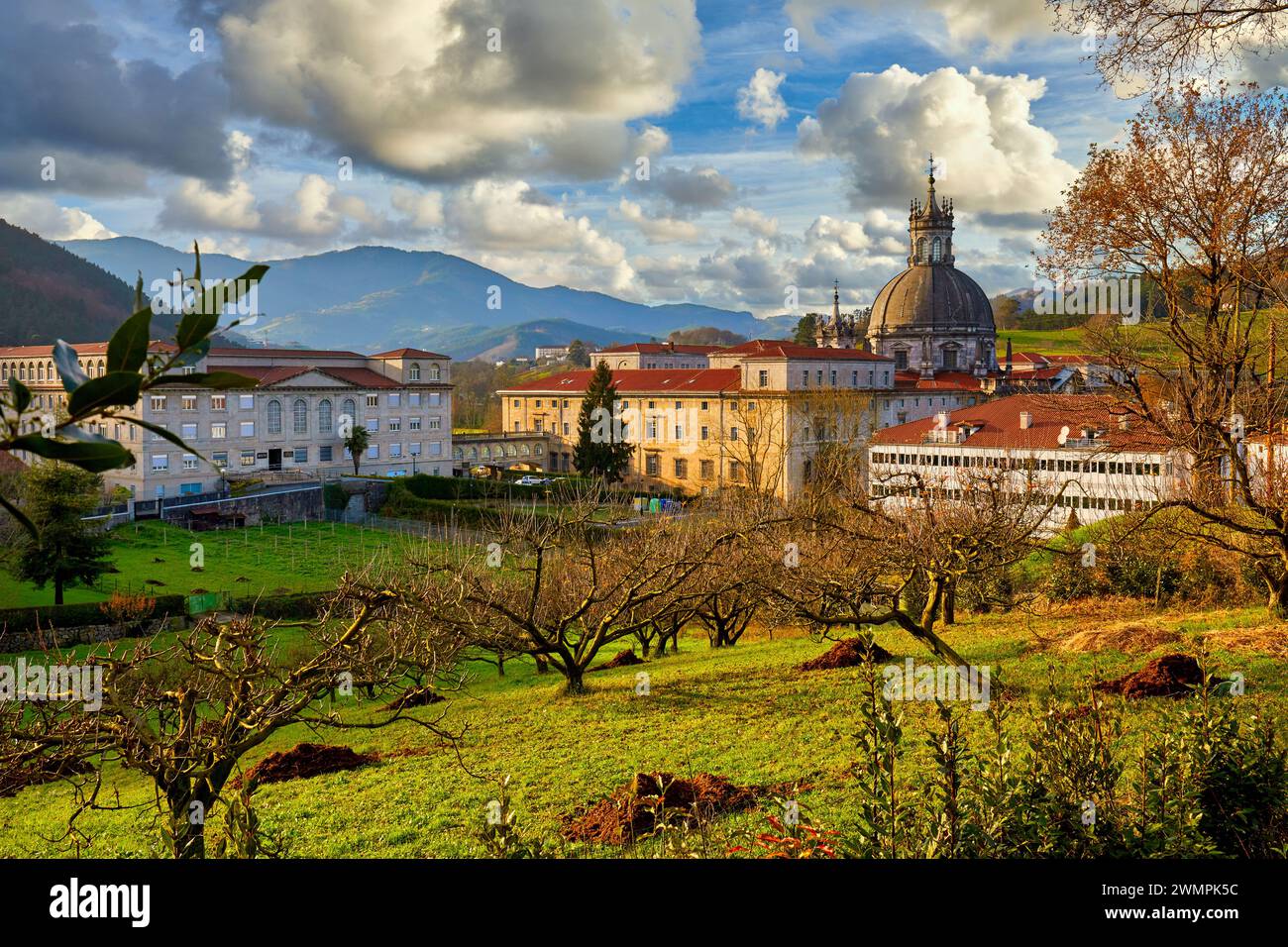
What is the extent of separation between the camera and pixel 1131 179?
36.1ft

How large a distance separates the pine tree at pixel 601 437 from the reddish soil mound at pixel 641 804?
48.1 m

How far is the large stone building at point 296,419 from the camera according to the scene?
162 ft

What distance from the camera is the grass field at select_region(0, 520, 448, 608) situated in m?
30.4

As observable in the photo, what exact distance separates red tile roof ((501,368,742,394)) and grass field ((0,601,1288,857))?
154ft

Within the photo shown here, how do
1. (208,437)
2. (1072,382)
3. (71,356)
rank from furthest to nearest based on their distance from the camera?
(208,437)
(1072,382)
(71,356)

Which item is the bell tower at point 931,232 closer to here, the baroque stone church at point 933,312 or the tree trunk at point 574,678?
the baroque stone church at point 933,312

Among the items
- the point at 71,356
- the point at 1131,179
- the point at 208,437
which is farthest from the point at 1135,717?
the point at 208,437

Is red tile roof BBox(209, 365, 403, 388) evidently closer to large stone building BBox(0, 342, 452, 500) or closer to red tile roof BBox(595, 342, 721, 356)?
large stone building BBox(0, 342, 452, 500)

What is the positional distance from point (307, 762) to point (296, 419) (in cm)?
4861

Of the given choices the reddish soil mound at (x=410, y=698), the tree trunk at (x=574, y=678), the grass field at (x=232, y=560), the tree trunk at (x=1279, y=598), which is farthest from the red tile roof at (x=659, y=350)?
the tree trunk at (x=1279, y=598)

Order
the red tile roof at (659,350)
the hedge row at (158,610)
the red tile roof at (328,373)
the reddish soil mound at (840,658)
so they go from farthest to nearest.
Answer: the red tile roof at (659,350) < the red tile roof at (328,373) < the hedge row at (158,610) < the reddish soil mound at (840,658)
